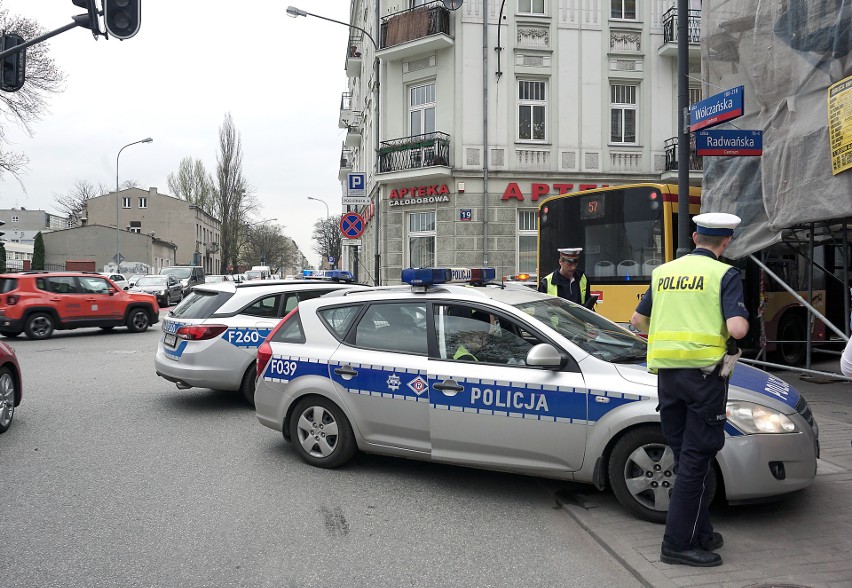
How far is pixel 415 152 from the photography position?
21.7 meters

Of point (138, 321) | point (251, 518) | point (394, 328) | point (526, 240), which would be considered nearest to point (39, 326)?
point (138, 321)

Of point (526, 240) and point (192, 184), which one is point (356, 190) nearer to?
point (526, 240)

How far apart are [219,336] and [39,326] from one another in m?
11.0

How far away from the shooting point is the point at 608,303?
10328mm

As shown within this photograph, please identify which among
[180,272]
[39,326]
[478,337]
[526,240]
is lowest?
[39,326]

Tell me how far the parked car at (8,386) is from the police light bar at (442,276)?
4.27m

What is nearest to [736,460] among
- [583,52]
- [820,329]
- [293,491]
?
[293,491]

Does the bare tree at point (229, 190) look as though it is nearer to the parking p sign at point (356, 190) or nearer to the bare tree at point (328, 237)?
the bare tree at point (328, 237)

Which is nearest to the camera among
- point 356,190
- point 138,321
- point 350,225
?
point 350,225

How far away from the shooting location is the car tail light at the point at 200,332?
25.0 feet

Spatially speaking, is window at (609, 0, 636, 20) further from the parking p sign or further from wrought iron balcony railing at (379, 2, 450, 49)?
the parking p sign

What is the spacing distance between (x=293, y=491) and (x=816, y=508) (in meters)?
3.58

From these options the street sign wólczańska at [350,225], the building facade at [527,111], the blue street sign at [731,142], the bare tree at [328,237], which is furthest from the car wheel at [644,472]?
the bare tree at [328,237]

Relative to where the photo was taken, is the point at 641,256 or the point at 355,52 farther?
the point at 355,52
